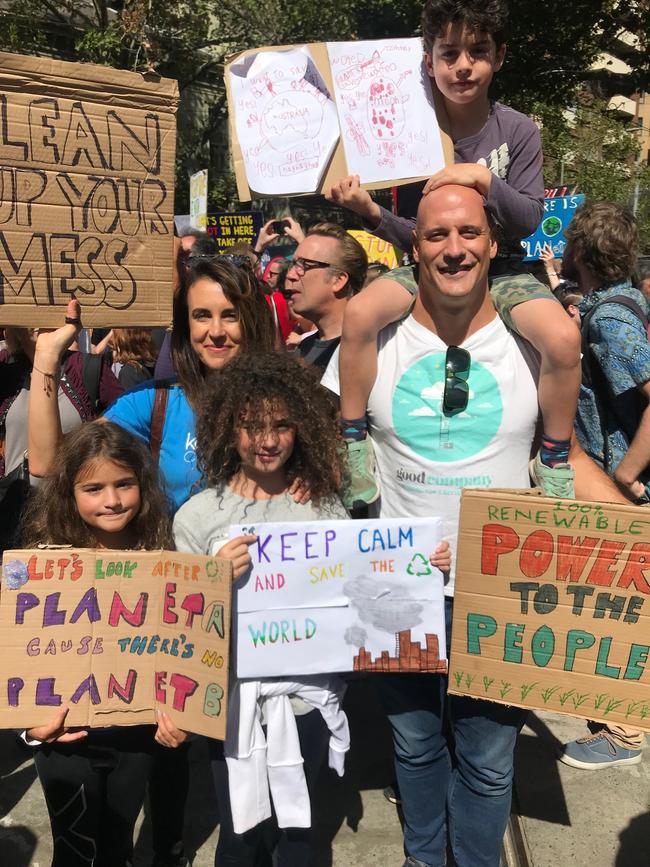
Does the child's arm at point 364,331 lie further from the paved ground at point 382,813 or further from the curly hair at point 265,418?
the paved ground at point 382,813

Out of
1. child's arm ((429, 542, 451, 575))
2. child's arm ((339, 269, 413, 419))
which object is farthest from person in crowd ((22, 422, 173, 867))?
child's arm ((429, 542, 451, 575))

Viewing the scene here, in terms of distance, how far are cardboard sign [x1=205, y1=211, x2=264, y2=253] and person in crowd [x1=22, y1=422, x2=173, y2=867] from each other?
9.34m

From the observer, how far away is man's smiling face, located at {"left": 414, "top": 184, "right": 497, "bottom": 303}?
2.01 m

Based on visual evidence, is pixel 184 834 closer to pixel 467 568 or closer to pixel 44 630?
pixel 44 630

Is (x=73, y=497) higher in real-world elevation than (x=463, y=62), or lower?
lower

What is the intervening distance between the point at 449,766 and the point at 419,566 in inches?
32.4

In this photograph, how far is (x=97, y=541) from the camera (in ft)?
7.41

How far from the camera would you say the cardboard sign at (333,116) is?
250 cm

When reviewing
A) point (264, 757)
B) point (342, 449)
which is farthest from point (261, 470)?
point (264, 757)

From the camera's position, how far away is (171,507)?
2408 millimetres

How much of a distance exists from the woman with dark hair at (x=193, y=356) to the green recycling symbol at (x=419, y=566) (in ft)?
2.32

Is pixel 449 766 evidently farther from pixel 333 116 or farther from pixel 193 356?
pixel 333 116

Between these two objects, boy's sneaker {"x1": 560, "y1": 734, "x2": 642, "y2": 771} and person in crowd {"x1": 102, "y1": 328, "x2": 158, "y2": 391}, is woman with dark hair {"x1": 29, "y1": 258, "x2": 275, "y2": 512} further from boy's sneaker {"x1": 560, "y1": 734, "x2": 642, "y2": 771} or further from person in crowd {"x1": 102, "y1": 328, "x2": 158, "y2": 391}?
boy's sneaker {"x1": 560, "y1": 734, "x2": 642, "y2": 771}

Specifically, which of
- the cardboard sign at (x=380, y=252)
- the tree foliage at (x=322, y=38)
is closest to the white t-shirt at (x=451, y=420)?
the cardboard sign at (x=380, y=252)
